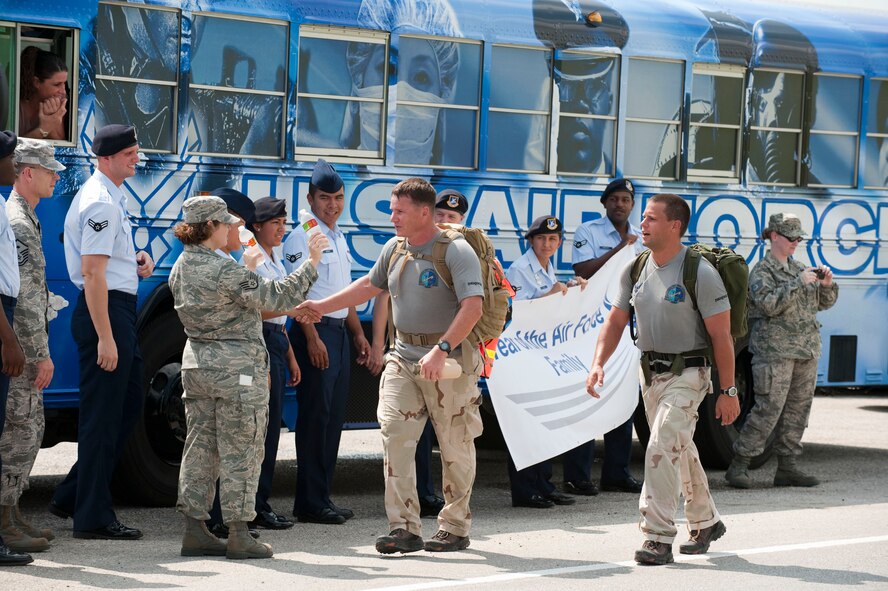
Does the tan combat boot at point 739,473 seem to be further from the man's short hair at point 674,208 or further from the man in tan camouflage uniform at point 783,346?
the man's short hair at point 674,208

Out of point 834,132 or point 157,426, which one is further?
point 834,132

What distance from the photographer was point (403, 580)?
7.09 metres

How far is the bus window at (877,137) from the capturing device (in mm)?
12109

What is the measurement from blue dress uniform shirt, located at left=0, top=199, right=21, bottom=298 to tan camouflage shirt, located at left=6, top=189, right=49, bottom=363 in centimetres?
29

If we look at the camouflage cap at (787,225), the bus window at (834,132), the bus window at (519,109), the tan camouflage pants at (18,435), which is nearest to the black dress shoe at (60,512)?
the tan camouflage pants at (18,435)

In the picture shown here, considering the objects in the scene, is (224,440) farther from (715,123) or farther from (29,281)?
(715,123)

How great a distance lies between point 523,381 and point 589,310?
0.79 m

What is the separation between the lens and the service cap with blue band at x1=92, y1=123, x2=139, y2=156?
317 inches

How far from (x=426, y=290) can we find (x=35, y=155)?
2.04m

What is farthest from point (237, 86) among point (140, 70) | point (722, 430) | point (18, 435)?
point (722, 430)

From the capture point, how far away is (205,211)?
24.4ft

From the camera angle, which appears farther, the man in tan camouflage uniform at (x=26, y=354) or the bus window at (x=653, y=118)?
the bus window at (x=653, y=118)

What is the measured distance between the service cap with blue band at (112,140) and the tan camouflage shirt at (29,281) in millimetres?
521

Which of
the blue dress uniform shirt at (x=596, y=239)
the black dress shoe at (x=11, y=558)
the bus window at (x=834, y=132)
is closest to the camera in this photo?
the black dress shoe at (x=11, y=558)
